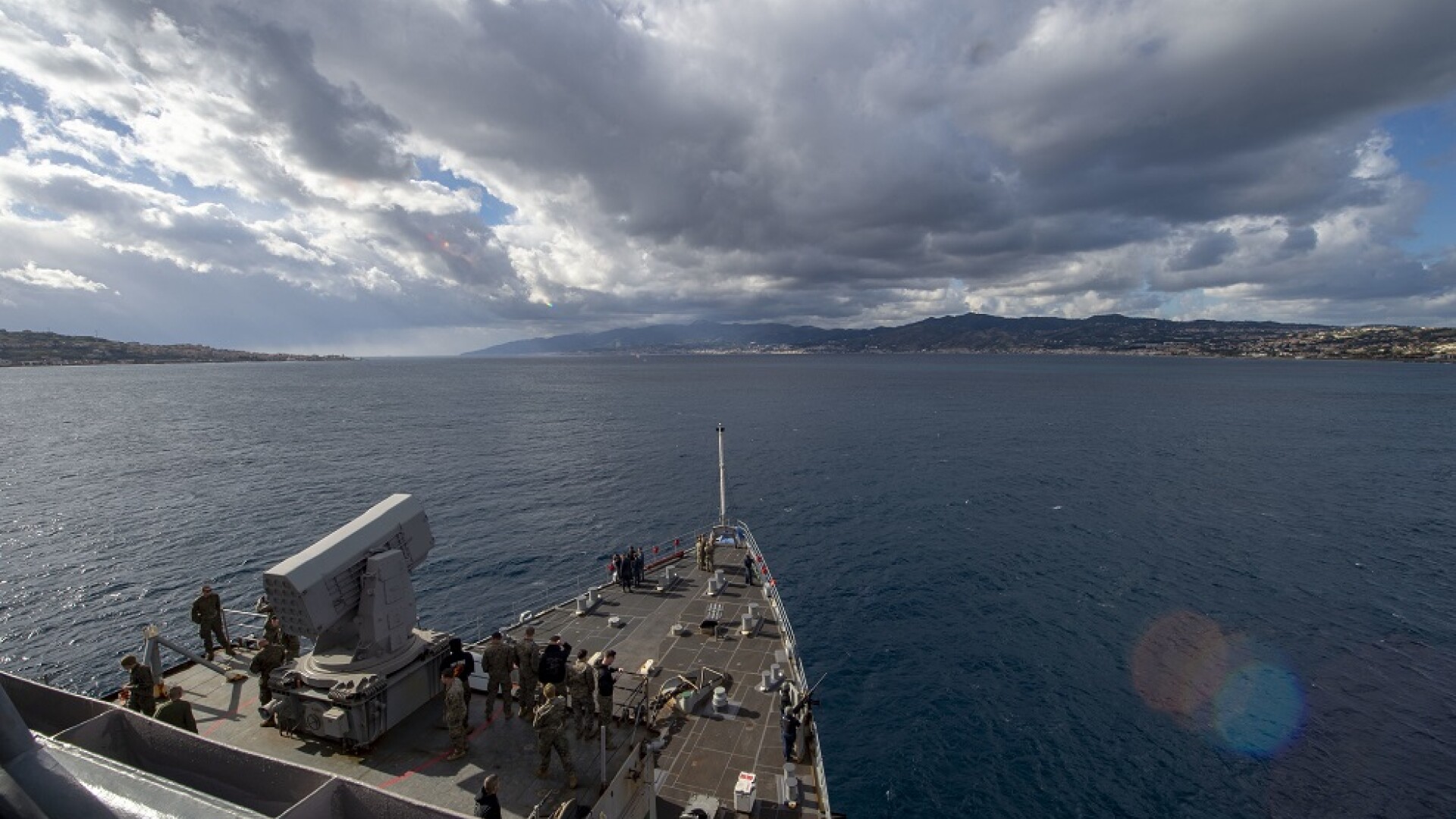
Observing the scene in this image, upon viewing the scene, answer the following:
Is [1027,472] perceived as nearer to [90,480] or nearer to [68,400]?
[90,480]

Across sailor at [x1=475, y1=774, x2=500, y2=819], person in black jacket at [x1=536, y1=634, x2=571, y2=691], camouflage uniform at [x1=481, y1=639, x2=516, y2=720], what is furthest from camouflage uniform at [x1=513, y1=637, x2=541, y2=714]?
sailor at [x1=475, y1=774, x2=500, y2=819]

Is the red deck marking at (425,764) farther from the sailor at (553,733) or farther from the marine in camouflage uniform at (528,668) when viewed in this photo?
the sailor at (553,733)

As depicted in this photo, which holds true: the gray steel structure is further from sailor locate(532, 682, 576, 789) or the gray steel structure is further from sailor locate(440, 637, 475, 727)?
sailor locate(532, 682, 576, 789)

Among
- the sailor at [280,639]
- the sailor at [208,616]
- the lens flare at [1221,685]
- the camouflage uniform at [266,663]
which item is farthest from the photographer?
Answer: the lens flare at [1221,685]

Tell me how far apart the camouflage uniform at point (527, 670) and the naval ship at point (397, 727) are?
356 mm

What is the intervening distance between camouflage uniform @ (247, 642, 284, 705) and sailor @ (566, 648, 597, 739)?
25.4ft

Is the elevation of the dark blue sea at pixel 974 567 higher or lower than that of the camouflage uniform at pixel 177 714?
lower

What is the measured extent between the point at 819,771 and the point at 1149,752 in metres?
19.8

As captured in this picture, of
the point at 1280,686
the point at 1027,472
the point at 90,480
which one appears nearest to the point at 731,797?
the point at 1280,686

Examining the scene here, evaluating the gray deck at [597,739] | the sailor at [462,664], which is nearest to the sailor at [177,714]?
the gray deck at [597,739]

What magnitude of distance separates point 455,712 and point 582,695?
2.63 meters

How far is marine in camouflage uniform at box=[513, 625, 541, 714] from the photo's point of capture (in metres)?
14.7

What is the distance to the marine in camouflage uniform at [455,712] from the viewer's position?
13.3 m

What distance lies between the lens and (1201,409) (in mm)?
137625
